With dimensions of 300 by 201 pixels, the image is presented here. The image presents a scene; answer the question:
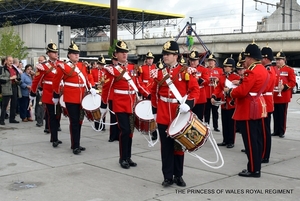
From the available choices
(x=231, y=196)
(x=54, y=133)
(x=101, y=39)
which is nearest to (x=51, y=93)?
(x=54, y=133)

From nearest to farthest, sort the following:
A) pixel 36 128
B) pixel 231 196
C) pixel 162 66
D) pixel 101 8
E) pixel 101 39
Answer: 1. pixel 231 196
2. pixel 162 66
3. pixel 36 128
4. pixel 101 8
5. pixel 101 39

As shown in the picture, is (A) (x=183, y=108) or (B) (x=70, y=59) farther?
(B) (x=70, y=59)

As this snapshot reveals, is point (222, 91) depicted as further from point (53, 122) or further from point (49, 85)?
point (49, 85)

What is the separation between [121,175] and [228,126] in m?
3.56

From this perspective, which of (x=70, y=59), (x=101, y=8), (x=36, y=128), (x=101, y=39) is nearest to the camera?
(x=70, y=59)

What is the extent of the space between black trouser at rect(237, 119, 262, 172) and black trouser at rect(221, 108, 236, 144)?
2496mm

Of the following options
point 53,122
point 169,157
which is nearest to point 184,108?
point 169,157

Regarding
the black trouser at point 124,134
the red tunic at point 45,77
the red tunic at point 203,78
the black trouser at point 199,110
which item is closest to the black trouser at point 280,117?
the red tunic at point 203,78

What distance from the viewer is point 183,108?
5883mm

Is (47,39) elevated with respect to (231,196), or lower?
elevated

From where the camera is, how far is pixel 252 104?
6.87 meters

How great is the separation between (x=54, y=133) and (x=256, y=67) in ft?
15.4

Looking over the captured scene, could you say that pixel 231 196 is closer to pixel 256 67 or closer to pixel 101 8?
pixel 256 67

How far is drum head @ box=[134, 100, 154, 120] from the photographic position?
7.71 m
